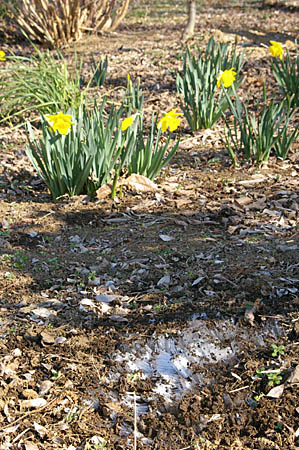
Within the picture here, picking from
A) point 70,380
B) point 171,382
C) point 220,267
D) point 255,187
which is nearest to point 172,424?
point 171,382

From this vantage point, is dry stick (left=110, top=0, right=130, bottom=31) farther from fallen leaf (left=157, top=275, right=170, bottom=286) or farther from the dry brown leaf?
fallen leaf (left=157, top=275, right=170, bottom=286)

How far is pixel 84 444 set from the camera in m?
1.98

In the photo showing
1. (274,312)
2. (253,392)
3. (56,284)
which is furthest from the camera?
(56,284)

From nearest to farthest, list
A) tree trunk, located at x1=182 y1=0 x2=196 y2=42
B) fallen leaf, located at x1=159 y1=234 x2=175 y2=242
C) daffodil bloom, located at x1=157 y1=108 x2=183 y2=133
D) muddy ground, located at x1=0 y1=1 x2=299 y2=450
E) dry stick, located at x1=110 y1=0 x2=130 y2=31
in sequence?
muddy ground, located at x1=0 y1=1 x2=299 y2=450 → fallen leaf, located at x1=159 y1=234 x2=175 y2=242 → daffodil bloom, located at x1=157 y1=108 x2=183 y2=133 → tree trunk, located at x1=182 y1=0 x2=196 y2=42 → dry stick, located at x1=110 y1=0 x2=130 y2=31

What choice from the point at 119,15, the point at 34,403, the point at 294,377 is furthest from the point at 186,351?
the point at 119,15

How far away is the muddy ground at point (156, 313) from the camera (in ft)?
6.72

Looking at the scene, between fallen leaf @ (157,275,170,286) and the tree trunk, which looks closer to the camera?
fallen leaf @ (157,275,170,286)

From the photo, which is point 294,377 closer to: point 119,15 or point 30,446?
point 30,446

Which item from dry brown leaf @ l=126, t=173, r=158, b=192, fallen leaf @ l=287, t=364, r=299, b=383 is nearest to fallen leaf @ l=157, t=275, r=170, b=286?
fallen leaf @ l=287, t=364, r=299, b=383

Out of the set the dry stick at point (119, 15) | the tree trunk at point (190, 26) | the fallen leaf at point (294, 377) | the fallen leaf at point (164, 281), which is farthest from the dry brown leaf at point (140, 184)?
the dry stick at point (119, 15)

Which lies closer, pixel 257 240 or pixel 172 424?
pixel 172 424

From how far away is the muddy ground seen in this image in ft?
6.72

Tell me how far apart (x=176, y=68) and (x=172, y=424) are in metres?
4.98

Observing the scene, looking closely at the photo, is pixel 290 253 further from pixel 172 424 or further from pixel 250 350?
pixel 172 424
